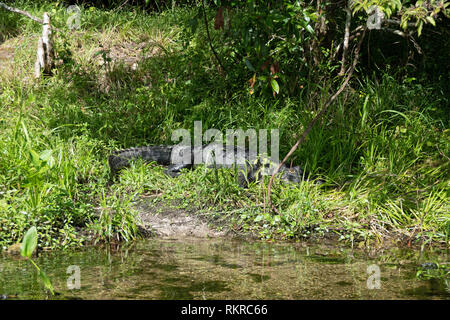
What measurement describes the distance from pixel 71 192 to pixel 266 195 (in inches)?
70.3

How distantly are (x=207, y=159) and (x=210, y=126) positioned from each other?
0.88 m

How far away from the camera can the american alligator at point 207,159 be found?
521 cm

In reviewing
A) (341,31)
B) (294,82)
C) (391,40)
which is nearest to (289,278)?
(294,82)

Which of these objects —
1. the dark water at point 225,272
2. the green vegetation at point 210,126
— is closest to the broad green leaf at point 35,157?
the green vegetation at point 210,126

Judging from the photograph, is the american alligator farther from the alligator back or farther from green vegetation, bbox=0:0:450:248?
green vegetation, bbox=0:0:450:248

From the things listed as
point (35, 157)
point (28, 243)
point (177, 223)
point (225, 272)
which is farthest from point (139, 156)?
point (28, 243)

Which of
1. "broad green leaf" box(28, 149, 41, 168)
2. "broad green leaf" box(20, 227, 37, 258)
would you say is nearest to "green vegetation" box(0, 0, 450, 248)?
"broad green leaf" box(28, 149, 41, 168)

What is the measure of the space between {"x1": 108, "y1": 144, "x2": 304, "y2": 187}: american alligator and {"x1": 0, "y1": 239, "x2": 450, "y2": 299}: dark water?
0.97 meters

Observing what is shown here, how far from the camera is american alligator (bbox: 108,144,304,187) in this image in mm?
5211

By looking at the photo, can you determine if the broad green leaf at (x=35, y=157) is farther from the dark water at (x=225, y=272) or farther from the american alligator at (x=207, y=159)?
the american alligator at (x=207, y=159)

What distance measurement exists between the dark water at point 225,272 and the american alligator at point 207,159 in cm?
97

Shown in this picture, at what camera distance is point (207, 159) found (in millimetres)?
5469

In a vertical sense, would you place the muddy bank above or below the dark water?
above

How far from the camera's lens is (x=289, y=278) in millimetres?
3490
